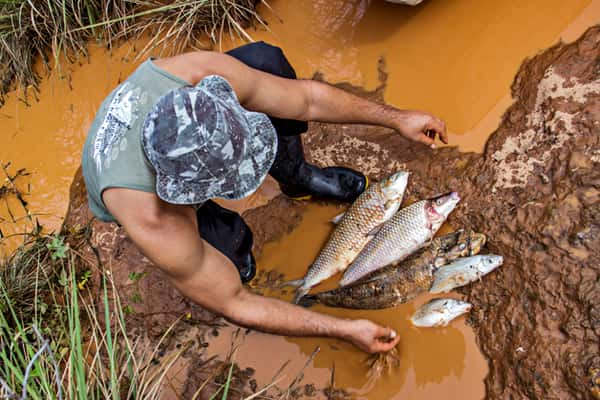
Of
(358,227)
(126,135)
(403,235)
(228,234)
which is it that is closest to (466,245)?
(403,235)

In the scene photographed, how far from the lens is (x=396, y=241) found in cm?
293

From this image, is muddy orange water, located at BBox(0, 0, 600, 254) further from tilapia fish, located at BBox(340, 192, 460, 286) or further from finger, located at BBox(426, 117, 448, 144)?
tilapia fish, located at BBox(340, 192, 460, 286)

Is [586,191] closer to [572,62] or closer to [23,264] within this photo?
[572,62]

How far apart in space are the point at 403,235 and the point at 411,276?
0.27 metres

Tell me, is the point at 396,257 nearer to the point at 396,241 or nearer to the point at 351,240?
the point at 396,241

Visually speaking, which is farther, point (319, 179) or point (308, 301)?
point (319, 179)

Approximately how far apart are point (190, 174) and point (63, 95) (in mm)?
3525

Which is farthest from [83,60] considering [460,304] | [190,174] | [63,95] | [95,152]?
[460,304]

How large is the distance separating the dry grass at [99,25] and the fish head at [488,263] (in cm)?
285

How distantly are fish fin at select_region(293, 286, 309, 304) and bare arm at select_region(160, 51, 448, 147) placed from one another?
117cm

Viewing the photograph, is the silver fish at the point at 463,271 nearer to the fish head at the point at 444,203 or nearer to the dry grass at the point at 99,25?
the fish head at the point at 444,203

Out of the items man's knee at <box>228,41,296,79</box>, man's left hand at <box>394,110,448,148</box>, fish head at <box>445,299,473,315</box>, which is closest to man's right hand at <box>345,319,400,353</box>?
fish head at <box>445,299,473,315</box>

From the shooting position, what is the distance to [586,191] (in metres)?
2.47

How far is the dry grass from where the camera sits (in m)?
4.07
